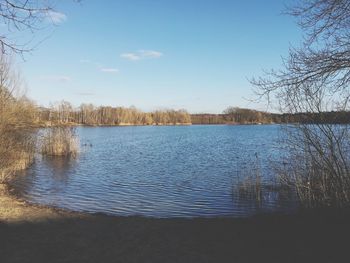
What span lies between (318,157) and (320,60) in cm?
411

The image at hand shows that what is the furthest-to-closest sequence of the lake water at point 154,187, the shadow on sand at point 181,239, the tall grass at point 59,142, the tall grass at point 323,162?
the tall grass at point 59,142 < the lake water at point 154,187 < the tall grass at point 323,162 < the shadow on sand at point 181,239

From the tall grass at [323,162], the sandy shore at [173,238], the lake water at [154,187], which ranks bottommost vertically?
the lake water at [154,187]

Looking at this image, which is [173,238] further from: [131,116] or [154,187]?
[131,116]

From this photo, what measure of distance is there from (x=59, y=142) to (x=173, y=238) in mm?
25700

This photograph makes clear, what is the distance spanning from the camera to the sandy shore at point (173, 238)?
23.0ft

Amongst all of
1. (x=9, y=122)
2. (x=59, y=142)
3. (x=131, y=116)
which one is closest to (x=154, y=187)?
(x=9, y=122)

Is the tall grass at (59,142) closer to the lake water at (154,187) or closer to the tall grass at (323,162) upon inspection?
the lake water at (154,187)

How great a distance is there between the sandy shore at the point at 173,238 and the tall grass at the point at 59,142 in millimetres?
21887

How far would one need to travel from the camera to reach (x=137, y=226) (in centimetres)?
942

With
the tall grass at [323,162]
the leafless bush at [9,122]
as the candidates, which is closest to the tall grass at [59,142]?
the leafless bush at [9,122]

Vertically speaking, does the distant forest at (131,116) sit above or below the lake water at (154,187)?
above

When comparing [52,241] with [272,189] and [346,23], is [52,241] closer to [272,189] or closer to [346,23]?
[346,23]

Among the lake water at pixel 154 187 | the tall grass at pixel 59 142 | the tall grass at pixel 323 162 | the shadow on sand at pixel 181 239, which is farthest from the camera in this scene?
the tall grass at pixel 59 142

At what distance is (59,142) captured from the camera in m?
32.1
